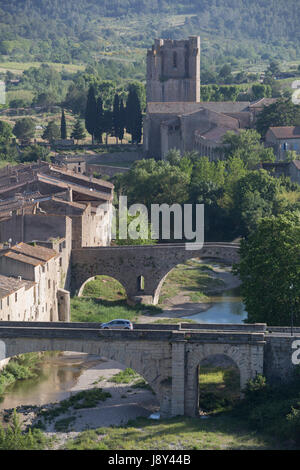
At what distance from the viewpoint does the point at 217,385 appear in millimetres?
43938

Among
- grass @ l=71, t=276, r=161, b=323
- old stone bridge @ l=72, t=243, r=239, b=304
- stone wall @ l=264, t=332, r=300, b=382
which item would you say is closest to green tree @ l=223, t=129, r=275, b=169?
grass @ l=71, t=276, r=161, b=323

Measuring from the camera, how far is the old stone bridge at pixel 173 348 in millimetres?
40625

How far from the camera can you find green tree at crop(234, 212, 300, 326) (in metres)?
46.2

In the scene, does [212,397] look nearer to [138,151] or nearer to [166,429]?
[166,429]

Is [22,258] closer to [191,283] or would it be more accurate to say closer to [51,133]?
[191,283]

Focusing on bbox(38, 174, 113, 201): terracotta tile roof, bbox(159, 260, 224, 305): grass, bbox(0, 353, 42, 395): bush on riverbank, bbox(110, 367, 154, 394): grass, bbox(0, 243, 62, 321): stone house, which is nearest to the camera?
bbox(110, 367, 154, 394): grass

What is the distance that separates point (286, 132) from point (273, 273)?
49020 mm

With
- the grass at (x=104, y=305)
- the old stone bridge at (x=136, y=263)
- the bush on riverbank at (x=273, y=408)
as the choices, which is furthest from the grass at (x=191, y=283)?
the bush on riverbank at (x=273, y=408)

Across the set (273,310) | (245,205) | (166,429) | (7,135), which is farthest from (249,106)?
(166,429)

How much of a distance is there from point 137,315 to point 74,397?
13.6 meters

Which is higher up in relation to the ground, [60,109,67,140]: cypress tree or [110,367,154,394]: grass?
[60,109,67,140]: cypress tree

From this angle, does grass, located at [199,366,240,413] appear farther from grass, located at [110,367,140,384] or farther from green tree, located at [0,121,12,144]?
green tree, located at [0,121,12,144]

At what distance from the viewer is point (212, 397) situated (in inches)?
1671

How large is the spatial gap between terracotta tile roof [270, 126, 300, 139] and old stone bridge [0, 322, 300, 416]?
174 feet
